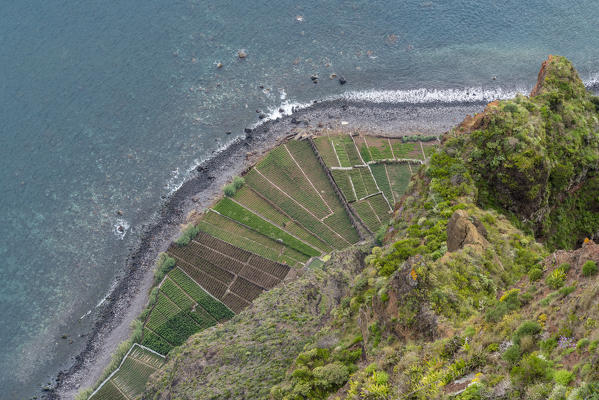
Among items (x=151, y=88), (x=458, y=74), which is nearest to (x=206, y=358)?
(x=151, y=88)

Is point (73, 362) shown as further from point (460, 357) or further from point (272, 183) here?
point (460, 357)

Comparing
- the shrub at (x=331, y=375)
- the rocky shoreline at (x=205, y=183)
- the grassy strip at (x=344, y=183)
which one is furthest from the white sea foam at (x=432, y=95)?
the shrub at (x=331, y=375)

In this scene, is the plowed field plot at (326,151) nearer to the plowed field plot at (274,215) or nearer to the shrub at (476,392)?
the plowed field plot at (274,215)

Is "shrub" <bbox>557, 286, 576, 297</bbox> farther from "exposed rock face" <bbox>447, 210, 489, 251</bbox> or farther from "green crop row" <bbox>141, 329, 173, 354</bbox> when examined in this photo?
"green crop row" <bbox>141, 329, 173, 354</bbox>

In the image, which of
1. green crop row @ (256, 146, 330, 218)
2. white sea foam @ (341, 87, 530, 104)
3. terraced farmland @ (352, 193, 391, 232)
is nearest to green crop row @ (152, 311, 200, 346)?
green crop row @ (256, 146, 330, 218)

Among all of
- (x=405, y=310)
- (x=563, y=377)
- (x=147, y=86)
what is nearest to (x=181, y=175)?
(x=147, y=86)

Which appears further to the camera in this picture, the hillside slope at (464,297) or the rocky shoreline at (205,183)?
the rocky shoreline at (205,183)
